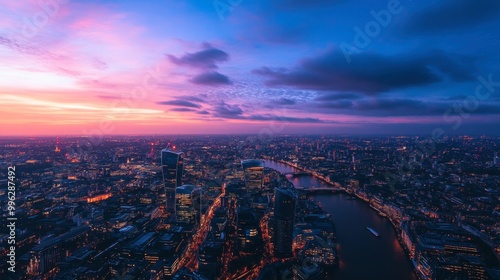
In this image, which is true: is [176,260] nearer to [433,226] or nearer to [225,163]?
[433,226]

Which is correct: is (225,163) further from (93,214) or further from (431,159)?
(431,159)

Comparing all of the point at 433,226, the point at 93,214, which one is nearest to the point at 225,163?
the point at 93,214

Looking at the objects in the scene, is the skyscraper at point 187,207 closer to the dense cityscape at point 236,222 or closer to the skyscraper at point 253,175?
the dense cityscape at point 236,222

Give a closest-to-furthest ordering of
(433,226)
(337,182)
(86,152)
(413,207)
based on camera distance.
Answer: (433,226), (413,207), (337,182), (86,152)

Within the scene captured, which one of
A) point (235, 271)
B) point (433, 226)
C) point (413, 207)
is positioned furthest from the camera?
point (413, 207)

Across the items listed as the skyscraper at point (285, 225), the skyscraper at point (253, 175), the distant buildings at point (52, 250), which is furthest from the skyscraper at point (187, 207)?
the skyscraper at point (253, 175)

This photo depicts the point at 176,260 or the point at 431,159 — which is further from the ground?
the point at 431,159

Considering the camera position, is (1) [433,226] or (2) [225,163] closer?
(1) [433,226]

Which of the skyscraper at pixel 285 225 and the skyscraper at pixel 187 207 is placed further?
the skyscraper at pixel 187 207
